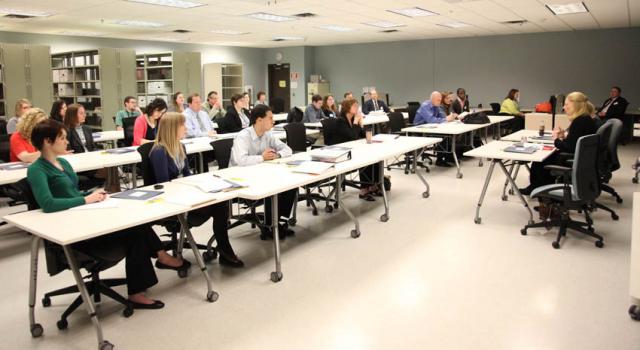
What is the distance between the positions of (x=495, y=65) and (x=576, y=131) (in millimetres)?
9367

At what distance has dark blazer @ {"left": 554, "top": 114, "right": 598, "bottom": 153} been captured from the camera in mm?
4520

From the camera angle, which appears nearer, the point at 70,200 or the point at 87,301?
the point at 87,301

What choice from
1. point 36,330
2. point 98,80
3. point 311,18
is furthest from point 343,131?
point 98,80

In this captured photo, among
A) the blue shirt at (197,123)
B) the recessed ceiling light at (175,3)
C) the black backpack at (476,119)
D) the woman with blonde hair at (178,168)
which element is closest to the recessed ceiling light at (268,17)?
the recessed ceiling light at (175,3)

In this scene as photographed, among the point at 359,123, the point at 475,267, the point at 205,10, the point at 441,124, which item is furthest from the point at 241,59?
the point at 475,267

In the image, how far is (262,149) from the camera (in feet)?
14.4

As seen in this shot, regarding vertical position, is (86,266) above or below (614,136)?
below

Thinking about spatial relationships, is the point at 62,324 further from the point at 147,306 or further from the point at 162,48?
the point at 162,48

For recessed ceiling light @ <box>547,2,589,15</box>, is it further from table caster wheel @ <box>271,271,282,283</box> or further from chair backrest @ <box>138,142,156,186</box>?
chair backrest @ <box>138,142,156,186</box>

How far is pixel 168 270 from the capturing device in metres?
3.65

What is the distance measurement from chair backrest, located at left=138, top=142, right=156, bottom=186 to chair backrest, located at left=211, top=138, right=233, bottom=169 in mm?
731

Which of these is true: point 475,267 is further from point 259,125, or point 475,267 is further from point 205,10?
point 205,10

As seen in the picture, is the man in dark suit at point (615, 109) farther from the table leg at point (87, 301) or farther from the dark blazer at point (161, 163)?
the table leg at point (87, 301)

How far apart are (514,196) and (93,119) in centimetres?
938
